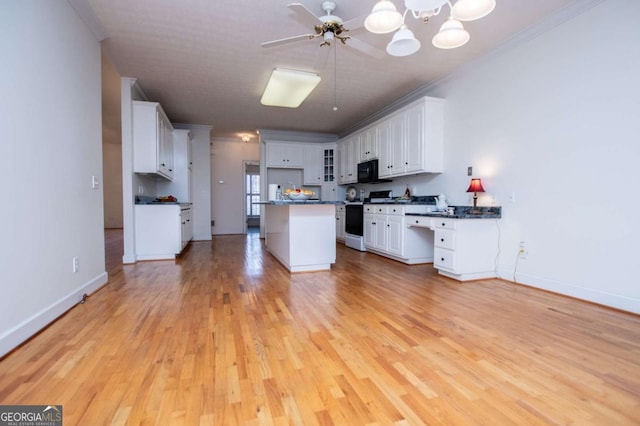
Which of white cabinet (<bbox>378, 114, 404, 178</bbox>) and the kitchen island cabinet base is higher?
white cabinet (<bbox>378, 114, 404, 178</bbox>)

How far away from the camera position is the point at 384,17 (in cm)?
196

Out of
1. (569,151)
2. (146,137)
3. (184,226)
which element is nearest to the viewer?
(569,151)

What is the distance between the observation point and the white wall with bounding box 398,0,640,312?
2.40 m

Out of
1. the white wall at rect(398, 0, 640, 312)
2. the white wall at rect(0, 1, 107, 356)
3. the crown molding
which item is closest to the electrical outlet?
the white wall at rect(398, 0, 640, 312)

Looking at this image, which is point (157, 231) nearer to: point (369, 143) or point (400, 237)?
point (400, 237)

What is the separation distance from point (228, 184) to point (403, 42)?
6570mm

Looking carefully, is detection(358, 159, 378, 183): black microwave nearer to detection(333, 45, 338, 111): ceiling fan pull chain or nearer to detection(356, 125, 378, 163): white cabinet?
detection(356, 125, 378, 163): white cabinet

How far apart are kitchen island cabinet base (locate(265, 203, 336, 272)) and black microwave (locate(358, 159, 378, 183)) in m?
1.99

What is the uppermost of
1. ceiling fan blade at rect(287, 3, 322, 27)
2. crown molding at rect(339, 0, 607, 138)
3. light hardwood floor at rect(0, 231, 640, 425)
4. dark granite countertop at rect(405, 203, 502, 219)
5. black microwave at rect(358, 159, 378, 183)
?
crown molding at rect(339, 0, 607, 138)

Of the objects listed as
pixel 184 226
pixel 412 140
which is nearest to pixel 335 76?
pixel 412 140

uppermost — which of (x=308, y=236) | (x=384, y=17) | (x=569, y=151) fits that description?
(x=384, y=17)

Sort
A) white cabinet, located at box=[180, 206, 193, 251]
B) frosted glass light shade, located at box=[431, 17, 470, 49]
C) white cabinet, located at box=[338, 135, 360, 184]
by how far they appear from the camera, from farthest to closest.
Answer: white cabinet, located at box=[338, 135, 360, 184] → white cabinet, located at box=[180, 206, 193, 251] → frosted glass light shade, located at box=[431, 17, 470, 49]

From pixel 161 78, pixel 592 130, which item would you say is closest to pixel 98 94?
pixel 161 78

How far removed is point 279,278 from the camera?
3428mm
